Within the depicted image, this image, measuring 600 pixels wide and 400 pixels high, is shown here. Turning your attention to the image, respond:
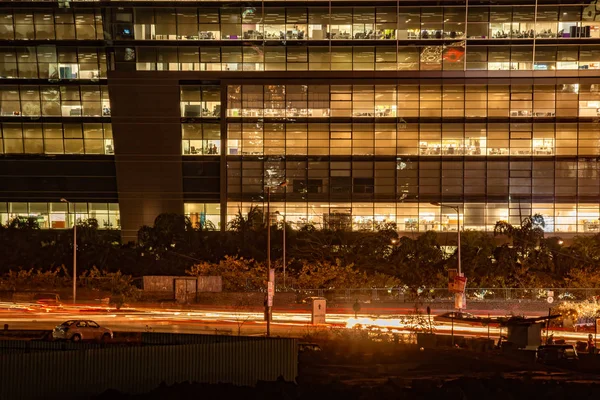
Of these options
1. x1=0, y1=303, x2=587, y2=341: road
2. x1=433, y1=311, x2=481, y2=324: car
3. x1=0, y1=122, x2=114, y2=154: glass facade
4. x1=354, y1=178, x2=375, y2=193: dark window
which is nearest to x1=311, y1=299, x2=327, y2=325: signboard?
x1=0, y1=303, x2=587, y2=341: road

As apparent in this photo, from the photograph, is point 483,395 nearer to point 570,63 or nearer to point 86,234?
point 86,234

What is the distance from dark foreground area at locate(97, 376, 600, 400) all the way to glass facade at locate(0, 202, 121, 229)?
65834 millimetres

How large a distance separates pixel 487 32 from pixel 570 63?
816 cm

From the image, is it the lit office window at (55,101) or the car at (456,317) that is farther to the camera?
the lit office window at (55,101)

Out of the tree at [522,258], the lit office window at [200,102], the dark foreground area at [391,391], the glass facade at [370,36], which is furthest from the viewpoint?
the lit office window at [200,102]

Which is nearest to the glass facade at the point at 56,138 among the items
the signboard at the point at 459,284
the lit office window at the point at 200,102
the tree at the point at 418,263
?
the lit office window at the point at 200,102

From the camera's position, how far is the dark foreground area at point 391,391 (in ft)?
85.1

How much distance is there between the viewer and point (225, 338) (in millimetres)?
30156

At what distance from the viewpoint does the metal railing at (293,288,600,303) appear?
2445 inches

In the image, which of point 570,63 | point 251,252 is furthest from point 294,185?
point 570,63

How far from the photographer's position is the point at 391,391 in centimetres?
2741

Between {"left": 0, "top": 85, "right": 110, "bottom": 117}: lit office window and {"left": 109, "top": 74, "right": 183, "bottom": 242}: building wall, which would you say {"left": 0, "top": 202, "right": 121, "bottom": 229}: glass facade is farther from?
{"left": 0, "top": 85, "right": 110, "bottom": 117}: lit office window

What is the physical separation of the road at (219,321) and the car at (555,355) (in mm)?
7637

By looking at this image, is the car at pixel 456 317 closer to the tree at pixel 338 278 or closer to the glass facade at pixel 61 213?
the tree at pixel 338 278
